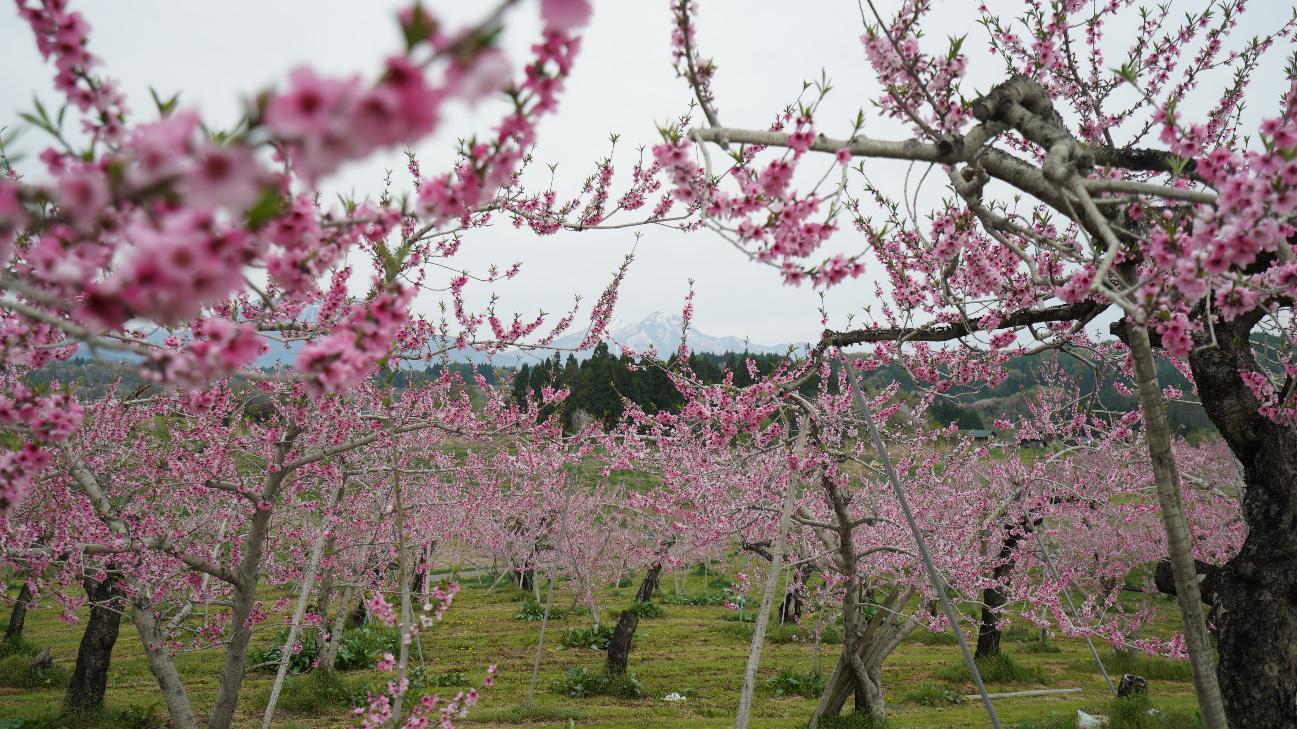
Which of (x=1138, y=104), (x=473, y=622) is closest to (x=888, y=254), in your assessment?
(x=1138, y=104)

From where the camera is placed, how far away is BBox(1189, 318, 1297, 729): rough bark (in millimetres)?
4281

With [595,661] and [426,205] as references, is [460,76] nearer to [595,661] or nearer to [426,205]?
[426,205]

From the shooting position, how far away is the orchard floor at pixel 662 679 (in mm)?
9938

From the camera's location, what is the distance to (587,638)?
15883mm

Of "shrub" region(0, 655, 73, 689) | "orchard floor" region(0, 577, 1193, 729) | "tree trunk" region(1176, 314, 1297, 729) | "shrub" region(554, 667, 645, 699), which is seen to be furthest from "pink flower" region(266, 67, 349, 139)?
"shrub" region(0, 655, 73, 689)

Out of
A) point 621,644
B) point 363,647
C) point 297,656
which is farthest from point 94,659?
point 621,644

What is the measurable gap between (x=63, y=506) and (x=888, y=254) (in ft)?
32.9

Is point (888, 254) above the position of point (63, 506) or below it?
above

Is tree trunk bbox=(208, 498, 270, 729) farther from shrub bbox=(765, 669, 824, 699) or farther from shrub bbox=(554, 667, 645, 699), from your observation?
shrub bbox=(765, 669, 824, 699)

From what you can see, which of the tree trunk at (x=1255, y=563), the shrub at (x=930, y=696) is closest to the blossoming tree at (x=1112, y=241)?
the tree trunk at (x=1255, y=563)

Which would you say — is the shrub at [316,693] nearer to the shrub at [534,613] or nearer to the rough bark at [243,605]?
the rough bark at [243,605]

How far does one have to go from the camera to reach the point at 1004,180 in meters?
3.80

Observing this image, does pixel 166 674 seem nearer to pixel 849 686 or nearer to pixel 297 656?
pixel 849 686

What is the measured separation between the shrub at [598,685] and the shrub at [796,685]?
7.93ft
